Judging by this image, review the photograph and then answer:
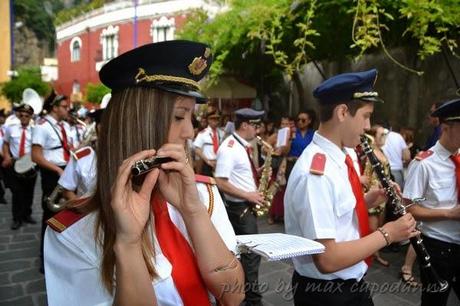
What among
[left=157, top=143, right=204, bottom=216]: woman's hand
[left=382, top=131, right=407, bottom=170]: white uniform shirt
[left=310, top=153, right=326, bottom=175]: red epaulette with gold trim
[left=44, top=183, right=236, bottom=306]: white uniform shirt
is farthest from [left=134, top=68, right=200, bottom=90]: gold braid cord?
[left=382, top=131, right=407, bottom=170]: white uniform shirt

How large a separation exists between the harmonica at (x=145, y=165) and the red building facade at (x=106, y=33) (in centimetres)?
2567

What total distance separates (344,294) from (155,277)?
4.32 ft

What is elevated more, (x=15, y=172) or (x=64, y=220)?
(x=64, y=220)

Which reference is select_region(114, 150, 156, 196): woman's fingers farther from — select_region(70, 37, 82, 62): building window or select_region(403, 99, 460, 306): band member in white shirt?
select_region(70, 37, 82, 62): building window

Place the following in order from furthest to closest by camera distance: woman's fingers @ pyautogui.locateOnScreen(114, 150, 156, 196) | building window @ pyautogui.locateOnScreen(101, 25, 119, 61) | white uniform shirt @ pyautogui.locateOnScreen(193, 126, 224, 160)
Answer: building window @ pyautogui.locateOnScreen(101, 25, 119, 61)
white uniform shirt @ pyautogui.locateOnScreen(193, 126, 224, 160)
woman's fingers @ pyautogui.locateOnScreen(114, 150, 156, 196)

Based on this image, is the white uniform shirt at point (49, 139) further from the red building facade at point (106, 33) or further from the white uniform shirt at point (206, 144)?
the red building facade at point (106, 33)

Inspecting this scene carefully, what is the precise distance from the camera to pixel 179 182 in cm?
156

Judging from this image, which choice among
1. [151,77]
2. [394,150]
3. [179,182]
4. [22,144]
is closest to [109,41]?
[22,144]

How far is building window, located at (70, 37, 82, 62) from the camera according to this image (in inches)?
1442

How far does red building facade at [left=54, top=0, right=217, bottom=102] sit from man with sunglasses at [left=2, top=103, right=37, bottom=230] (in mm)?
18223

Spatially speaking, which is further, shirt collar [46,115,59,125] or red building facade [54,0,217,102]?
red building facade [54,0,217,102]

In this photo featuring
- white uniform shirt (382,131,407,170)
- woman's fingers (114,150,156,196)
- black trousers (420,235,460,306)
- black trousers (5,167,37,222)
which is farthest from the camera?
black trousers (5,167,37,222)

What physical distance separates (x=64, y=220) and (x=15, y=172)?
6.76 m

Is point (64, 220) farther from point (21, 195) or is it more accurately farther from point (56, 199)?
point (21, 195)
